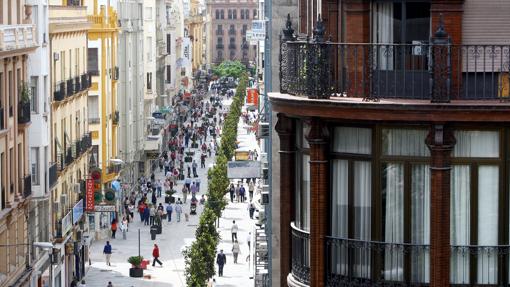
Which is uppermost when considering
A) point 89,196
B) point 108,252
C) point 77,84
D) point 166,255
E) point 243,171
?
point 77,84

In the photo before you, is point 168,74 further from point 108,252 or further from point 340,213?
point 340,213

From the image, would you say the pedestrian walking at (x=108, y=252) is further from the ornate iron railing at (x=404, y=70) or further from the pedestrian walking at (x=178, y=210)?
the ornate iron railing at (x=404, y=70)

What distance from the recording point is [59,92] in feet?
215

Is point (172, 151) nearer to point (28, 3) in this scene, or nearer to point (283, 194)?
point (28, 3)

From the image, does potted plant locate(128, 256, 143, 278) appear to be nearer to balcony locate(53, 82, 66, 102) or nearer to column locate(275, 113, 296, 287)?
balcony locate(53, 82, 66, 102)

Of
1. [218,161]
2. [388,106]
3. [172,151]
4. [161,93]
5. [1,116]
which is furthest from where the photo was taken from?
[161,93]

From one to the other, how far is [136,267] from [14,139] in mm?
16856

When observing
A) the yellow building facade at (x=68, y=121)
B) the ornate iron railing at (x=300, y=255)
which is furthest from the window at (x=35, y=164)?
the ornate iron railing at (x=300, y=255)

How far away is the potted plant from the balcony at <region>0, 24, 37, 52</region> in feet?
51.0

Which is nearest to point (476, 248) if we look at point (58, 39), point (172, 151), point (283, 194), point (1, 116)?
point (283, 194)

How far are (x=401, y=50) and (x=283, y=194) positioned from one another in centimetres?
267

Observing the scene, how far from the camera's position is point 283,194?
17719 mm

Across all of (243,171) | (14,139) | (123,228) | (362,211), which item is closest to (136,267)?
(123,228)

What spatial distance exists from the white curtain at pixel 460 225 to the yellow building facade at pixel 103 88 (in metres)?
64.9
